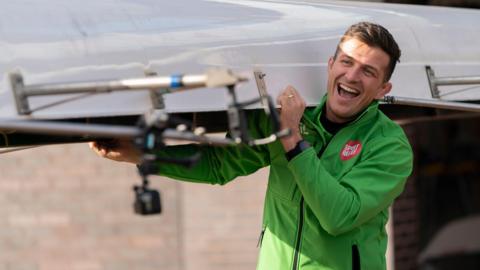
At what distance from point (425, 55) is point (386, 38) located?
543 mm

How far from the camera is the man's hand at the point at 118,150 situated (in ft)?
12.6

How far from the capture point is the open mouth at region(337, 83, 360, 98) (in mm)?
3684

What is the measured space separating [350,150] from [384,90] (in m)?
0.22

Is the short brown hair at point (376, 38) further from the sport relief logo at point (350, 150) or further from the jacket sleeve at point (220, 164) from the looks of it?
the jacket sleeve at point (220, 164)

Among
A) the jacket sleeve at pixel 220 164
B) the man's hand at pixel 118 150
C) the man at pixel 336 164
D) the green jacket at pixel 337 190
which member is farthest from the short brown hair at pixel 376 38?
the man's hand at pixel 118 150

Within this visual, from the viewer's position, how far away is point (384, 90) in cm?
379

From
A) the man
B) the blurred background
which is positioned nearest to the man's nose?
the man

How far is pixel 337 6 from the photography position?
14.0ft

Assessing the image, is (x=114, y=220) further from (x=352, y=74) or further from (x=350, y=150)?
(x=352, y=74)

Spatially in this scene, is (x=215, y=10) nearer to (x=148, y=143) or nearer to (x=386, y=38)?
(x=386, y=38)

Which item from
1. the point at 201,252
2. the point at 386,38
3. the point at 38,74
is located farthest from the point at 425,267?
the point at 38,74

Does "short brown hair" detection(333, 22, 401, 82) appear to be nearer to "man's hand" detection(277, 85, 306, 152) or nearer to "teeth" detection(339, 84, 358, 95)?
"teeth" detection(339, 84, 358, 95)

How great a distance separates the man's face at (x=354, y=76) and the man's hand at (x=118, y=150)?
2.06 ft

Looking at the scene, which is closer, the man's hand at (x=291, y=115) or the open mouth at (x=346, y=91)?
the man's hand at (x=291, y=115)
